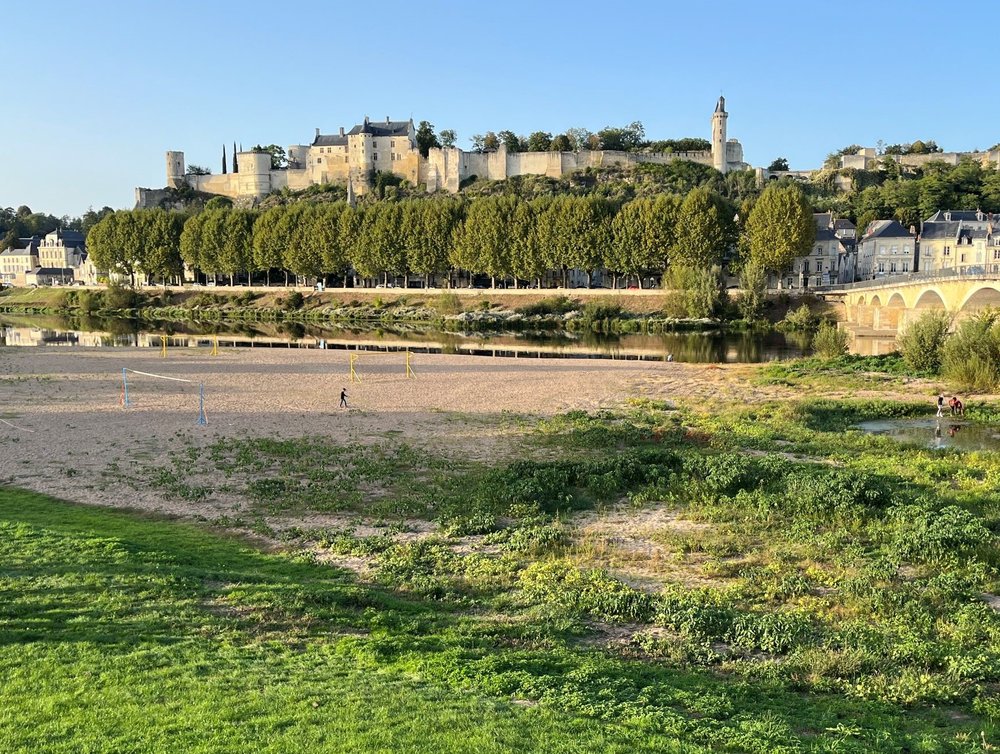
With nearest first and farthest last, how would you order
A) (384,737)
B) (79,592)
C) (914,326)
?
(384,737), (79,592), (914,326)

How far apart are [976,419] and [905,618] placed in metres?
18.6

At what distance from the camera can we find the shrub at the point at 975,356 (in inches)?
1218

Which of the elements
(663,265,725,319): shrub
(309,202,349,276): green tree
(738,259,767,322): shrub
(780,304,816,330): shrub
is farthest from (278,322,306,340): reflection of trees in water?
(780,304,816,330): shrub

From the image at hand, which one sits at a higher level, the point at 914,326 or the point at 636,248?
the point at 636,248

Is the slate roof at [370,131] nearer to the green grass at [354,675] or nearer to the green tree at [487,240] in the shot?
the green tree at [487,240]

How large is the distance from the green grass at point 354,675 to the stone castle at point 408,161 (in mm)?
131906

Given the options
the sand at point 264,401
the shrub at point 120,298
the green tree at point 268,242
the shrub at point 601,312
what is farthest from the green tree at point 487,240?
the shrub at point 120,298

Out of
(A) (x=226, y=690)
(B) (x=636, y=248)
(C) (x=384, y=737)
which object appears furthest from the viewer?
(B) (x=636, y=248)

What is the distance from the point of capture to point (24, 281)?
14038cm

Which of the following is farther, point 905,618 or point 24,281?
point 24,281

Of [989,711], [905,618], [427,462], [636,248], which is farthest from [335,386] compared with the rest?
[636,248]

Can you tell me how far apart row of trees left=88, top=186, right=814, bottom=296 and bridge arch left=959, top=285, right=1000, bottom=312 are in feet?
103

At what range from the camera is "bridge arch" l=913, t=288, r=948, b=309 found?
Result: 52638 millimetres

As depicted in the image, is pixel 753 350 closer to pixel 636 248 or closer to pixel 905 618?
pixel 636 248
